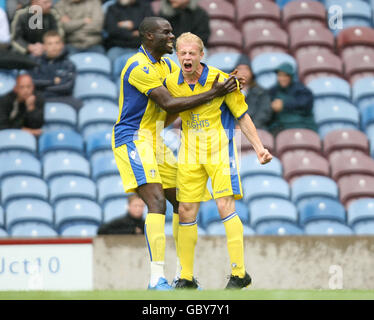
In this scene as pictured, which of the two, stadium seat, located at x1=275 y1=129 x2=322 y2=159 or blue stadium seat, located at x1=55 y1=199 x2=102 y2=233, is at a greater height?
stadium seat, located at x1=275 y1=129 x2=322 y2=159

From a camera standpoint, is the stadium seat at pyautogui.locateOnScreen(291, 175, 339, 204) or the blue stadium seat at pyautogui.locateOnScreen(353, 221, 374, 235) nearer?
the blue stadium seat at pyautogui.locateOnScreen(353, 221, 374, 235)

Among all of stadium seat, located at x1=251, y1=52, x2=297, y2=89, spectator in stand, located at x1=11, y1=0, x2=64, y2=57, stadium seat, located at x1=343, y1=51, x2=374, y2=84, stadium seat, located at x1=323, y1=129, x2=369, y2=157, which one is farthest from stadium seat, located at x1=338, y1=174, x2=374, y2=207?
spectator in stand, located at x1=11, y1=0, x2=64, y2=57

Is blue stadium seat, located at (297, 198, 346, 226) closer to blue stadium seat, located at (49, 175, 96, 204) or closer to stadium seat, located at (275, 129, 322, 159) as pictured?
stadium seat, located at (275, 129, 322, 159)

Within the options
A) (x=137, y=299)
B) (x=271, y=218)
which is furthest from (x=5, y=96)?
(x=137, y=299)

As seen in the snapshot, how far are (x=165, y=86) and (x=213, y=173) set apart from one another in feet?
2.24

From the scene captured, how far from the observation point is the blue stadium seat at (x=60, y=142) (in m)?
9.61

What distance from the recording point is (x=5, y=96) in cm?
960

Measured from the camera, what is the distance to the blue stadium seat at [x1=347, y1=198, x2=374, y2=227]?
916cm

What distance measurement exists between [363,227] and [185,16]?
3.20 meters

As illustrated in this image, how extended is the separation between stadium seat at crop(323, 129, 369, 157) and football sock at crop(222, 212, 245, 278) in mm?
4193

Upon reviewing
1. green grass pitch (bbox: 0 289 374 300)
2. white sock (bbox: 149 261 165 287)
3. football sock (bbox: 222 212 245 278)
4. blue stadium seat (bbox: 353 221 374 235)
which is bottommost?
green grass pitch (bbox: 0 289 374 300)

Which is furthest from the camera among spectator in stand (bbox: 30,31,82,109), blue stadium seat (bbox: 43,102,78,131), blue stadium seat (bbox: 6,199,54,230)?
spectator in stand (bbox: 30,31,82,109)

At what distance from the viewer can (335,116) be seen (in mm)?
10203
